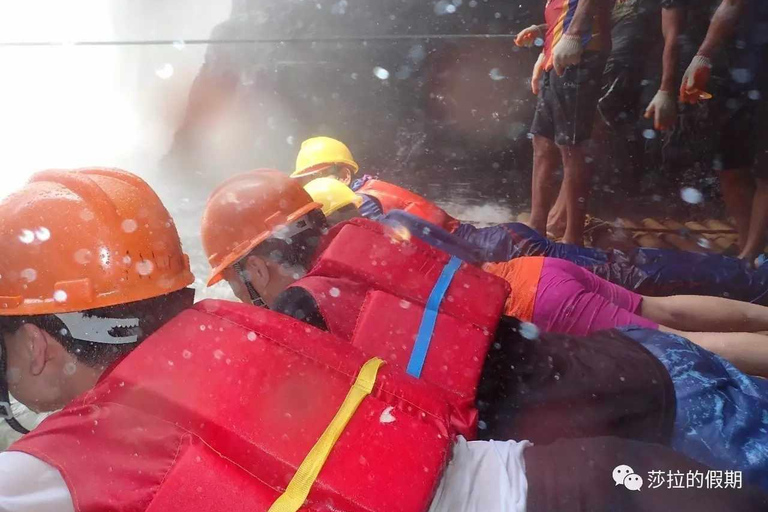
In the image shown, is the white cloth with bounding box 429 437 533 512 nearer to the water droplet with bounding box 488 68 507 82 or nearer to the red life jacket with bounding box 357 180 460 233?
the red life jacket with bounding box 357 180 460 233

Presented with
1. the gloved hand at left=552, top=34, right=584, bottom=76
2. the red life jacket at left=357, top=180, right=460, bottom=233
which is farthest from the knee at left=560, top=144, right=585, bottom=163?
the red life jacket at left=357, top=180, right=460, bottom=233

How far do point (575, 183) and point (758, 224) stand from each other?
3.84ft

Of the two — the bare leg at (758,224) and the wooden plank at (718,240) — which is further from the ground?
the bare leg at (758,224)

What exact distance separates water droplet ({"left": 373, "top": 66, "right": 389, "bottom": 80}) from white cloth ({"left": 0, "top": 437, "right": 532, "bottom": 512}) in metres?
4.69

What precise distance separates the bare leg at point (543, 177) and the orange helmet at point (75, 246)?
3315 mm

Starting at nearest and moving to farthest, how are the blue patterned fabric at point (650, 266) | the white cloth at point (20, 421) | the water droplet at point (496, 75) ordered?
1. the white cloth at point (20, 421)
2. the blue patterned fabric at point (650, 266)
3. the water droplet at point (496, 75)

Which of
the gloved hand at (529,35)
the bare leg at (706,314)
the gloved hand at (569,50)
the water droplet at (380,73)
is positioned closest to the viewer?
the bare leg at (706,314)

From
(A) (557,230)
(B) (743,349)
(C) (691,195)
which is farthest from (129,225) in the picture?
(C) (691,195)

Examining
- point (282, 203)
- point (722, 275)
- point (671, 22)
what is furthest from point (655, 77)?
point (282, 203)

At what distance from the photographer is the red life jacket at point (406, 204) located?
9.77 feet

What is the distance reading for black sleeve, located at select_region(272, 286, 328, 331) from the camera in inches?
57.4

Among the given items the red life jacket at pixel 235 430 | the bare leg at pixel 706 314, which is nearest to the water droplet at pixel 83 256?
the red life jacket at pixel 235 430

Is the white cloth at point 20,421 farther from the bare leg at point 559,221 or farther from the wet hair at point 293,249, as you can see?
the bare leg at point 559,221

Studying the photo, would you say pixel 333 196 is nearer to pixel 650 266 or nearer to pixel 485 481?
pixel 650 266
